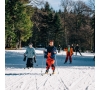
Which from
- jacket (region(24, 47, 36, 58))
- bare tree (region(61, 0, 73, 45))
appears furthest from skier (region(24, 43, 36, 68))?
bare tree (region(61, 0, 73, 45))

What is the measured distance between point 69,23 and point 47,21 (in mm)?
3729

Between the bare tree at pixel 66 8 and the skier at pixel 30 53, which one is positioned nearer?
the skier at pixel 30 53

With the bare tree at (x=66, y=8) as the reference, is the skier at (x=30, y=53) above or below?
below

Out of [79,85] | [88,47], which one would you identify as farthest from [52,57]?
[88,47]

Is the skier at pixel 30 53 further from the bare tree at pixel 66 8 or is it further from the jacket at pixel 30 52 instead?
the bare tree at pixel 66 8

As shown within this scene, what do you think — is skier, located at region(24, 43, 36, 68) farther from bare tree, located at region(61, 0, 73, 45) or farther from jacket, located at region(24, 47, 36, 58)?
bare tree, located at region(61, 0, 73, 45)

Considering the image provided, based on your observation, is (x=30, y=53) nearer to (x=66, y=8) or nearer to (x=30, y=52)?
(x=30, y=52)

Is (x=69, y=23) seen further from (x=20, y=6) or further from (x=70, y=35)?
(x=20, y=6)

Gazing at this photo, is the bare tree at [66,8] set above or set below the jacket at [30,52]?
above

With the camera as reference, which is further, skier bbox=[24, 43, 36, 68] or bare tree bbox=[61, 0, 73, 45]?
bare tree bbox=[61, 0, 73, 45]

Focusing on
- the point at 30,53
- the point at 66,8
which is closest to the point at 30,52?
the point at 30,53

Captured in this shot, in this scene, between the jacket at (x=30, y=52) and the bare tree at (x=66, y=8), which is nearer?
the jacket at (x=30, y=52)

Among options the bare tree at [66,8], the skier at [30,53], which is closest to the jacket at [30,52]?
the skier at [30,53]
